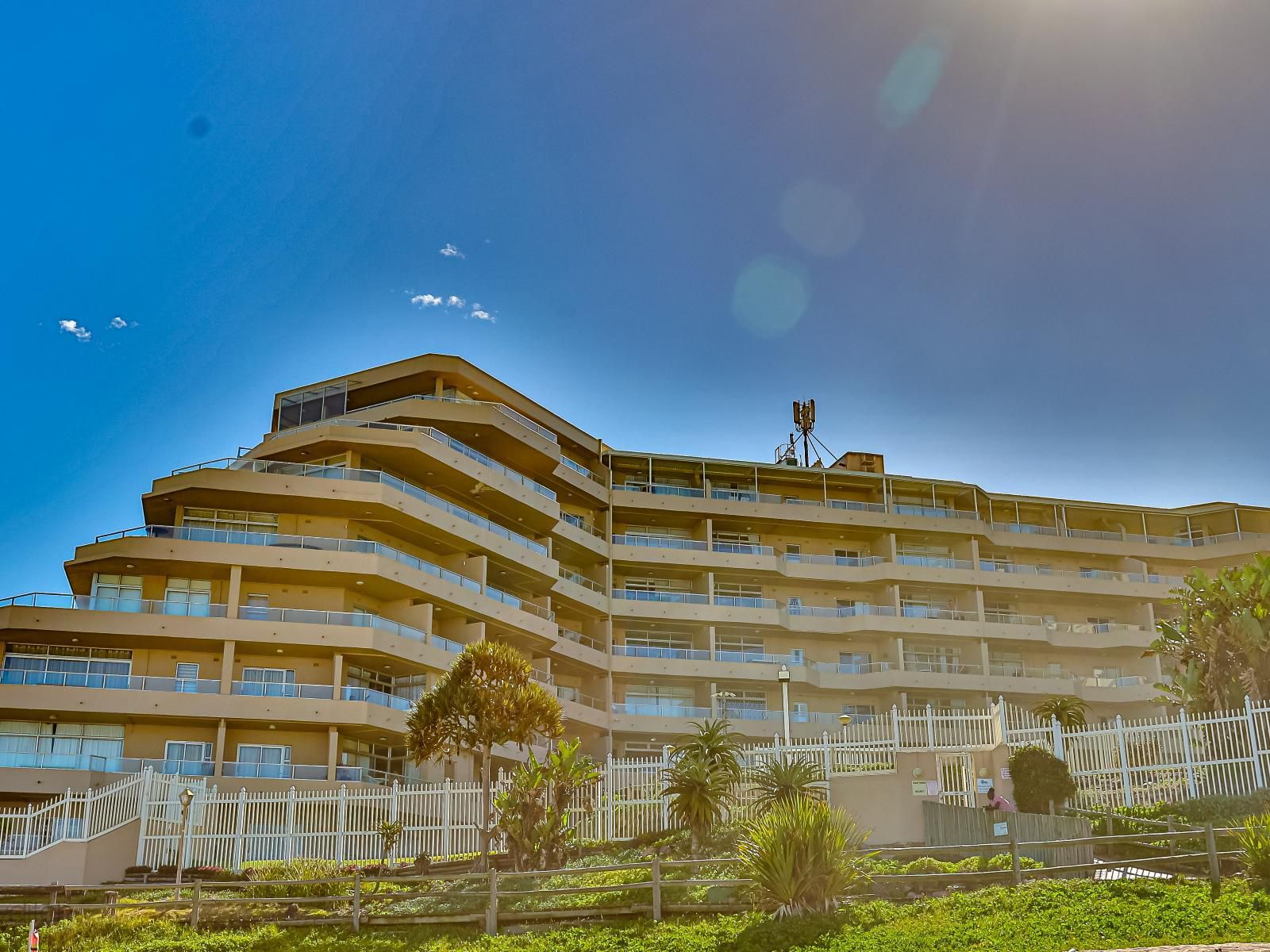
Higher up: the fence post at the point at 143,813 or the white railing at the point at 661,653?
the white railing at the point at 661,653

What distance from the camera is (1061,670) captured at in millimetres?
69625

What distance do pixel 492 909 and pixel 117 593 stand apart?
34.0 meters

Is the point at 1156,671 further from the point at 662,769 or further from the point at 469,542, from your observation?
the point at 662,769

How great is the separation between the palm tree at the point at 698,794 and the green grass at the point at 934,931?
26.9 feet

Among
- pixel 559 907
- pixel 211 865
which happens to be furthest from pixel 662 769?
pixel 559 907

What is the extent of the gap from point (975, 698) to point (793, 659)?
9622mm

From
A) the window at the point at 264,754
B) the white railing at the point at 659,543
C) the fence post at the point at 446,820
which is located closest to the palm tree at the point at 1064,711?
the fence post at the point at 446,820

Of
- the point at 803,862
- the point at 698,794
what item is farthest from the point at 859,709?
the point at 803,862

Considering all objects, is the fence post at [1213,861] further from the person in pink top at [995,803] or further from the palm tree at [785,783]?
the palm tree at [785,783]

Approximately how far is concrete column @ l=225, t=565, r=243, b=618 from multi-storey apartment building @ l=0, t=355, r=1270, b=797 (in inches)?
6.1

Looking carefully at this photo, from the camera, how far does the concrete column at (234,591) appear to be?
4862cm

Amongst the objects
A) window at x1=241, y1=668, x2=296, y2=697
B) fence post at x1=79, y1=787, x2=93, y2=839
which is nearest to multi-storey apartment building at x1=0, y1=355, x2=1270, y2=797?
window at x1=241, y1=668, x2=296, y2=697

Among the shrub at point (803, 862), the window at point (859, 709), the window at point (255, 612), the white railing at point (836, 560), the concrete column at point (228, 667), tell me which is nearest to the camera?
the shrub at point (803, 862)

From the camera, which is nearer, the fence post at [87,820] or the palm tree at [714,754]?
the palm tree at [714,754]
